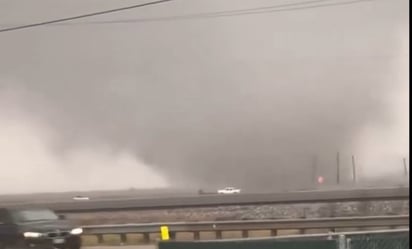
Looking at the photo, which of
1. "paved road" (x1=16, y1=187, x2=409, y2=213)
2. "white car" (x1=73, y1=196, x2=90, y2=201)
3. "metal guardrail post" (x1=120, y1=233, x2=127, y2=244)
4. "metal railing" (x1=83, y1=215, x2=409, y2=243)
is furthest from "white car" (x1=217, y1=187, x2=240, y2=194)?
"metal guardrail post" (x1=120, y1=233, x2=127, y2=244)

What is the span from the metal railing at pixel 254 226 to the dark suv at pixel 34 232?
513 mm

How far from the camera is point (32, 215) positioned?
7441 mm

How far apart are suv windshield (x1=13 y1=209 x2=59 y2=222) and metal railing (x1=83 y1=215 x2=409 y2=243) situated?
499mm

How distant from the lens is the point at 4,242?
723cm

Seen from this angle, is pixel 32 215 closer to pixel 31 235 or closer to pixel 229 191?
pixel 31 235

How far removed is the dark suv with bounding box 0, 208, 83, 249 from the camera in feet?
23.3

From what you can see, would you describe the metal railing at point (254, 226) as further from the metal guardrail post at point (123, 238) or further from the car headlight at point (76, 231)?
the car headlight at point (76, 231)

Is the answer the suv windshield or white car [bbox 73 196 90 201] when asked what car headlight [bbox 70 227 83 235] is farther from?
white car [bbox 73 196 90 201]

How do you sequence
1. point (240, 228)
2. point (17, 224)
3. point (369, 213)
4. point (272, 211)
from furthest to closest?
point (272, 211)
point (369, 213)
point (240, 228)
point (17, 224)

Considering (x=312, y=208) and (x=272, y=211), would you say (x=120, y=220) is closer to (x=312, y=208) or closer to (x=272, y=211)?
(x=272, y=211)

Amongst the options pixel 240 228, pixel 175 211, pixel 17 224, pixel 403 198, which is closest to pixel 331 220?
pixel 240 228

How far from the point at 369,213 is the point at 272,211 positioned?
1422 millimetres

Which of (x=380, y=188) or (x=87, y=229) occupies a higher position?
(x=380, y=188)

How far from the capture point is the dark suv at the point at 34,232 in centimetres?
711
